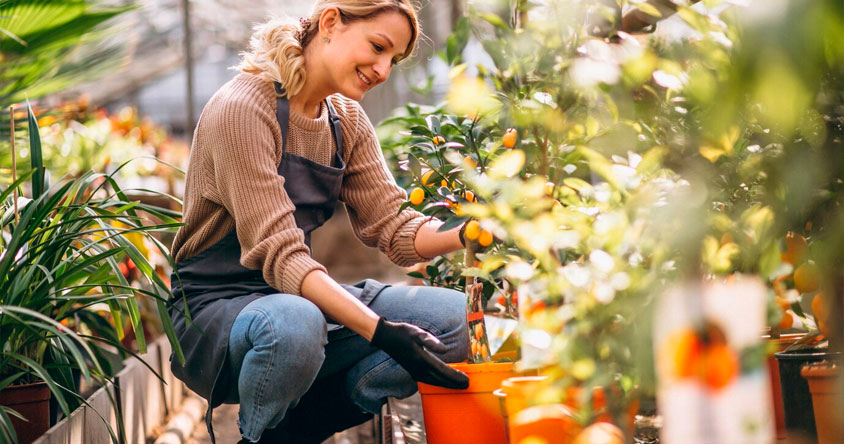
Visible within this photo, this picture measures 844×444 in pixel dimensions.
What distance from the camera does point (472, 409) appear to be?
4.66 feet

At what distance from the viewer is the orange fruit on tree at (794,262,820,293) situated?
94 centimetres

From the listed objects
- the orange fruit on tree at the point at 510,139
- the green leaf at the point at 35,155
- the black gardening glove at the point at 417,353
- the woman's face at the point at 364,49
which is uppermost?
the woman's face at the point at 364,49

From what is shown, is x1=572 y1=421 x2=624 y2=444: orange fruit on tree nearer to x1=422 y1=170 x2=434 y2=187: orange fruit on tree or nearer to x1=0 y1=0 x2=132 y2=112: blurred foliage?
x1=422 y1=170 x2=434 y2=187: orange fruit on tree

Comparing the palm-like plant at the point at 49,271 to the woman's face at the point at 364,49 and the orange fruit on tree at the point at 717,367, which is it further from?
the orange fruit on tree at the point at 717,367

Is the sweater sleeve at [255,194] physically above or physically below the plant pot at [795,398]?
above

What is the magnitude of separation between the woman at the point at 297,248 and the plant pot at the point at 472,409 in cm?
9

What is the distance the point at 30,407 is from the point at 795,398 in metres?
1.32

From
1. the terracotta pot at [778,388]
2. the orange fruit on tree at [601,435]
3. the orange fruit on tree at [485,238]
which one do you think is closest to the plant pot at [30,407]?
the orange fruit on tree at [485,238]

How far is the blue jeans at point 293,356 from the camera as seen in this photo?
4.97 feet

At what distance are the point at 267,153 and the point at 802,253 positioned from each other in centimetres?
105

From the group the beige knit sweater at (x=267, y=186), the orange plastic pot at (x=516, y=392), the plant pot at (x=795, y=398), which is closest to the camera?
the orange plastic pot at (x=516, y=392)

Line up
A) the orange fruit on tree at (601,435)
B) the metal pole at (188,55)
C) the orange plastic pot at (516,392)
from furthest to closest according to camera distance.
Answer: the metal pole at (188,55) < the orange plastic pot at (516,392) < the orange fruit on tree at (601,435)

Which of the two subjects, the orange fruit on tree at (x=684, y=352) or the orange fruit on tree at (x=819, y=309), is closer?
the orange fruit on tree at (x=684, y=352)

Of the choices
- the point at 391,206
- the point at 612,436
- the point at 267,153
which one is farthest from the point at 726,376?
the point at 391,206
